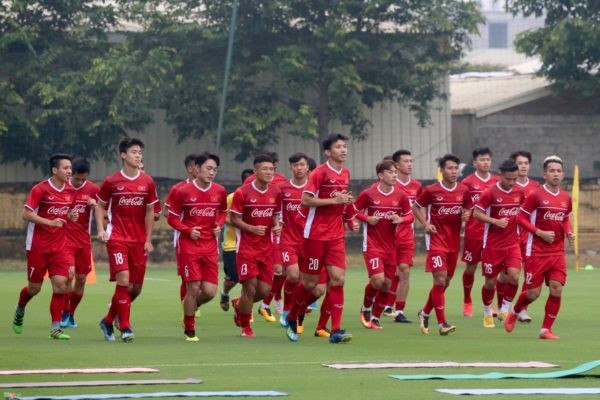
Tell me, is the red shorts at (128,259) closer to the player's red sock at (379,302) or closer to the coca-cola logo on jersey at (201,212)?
the coca-cola logo on jersey at (201,212)

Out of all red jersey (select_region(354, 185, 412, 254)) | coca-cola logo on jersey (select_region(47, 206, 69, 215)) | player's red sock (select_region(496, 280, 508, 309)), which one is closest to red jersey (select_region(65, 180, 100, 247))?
coca-cola logo on jersey (select_region(47, 206, 69, 215))

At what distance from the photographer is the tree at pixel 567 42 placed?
40750 millimetres

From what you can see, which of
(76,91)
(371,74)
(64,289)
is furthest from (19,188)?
(64,289)

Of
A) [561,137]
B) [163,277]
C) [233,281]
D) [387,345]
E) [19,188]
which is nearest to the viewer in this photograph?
[387,345]

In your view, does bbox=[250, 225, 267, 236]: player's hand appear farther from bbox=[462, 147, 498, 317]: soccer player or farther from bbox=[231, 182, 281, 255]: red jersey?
bbox=[462, 147, 498, 317]: soccer player

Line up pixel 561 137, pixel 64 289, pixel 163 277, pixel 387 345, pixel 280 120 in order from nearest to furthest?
pixel 387 345 → pixel 64 289 → pixel 163 277 → pixel 280 120 → pixel 561 137

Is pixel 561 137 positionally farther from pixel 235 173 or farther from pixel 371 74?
pixel 235 173

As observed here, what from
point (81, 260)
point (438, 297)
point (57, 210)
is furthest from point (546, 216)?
point (81, 260)

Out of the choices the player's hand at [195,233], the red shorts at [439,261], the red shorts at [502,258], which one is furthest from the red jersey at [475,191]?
the player's hand at [195,233]

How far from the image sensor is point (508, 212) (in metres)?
18.9

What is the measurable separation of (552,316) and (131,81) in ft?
74.6

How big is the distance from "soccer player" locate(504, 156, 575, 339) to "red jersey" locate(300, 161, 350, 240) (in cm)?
208

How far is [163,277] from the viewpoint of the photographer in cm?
3173

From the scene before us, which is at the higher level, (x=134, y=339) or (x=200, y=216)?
(x=200, y=216)
